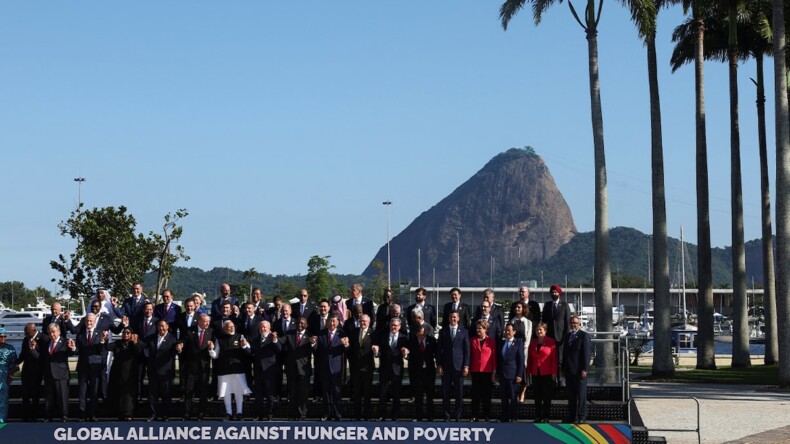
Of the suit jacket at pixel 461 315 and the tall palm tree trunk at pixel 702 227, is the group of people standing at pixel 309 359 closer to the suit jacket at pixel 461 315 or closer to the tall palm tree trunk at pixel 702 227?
the suit jacket at pixel 461 315

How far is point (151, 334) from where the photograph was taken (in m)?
20.5

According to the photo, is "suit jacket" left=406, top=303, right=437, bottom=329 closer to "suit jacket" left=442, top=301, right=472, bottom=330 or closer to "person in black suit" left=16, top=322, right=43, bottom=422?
"suit jacket" left=442, top=301, right=472, bottom=330

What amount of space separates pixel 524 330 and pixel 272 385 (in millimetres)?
4621

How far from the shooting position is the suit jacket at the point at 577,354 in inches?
766

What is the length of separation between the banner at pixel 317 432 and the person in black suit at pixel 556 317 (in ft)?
6.27

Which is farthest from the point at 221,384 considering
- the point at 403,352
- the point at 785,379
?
the point at 785,379

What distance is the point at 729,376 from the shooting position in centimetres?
3841

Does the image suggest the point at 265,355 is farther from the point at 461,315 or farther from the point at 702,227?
the point at 702,227

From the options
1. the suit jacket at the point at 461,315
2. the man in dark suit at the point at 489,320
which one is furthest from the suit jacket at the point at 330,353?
the man in dark suit at the point at 489,320

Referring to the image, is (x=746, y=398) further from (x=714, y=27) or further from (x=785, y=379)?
(x=714, y=27)

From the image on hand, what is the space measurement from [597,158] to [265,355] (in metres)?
17.6

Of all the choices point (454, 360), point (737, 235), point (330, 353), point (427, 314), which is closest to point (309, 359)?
point (330, 353)

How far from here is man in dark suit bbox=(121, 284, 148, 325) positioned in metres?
20.9

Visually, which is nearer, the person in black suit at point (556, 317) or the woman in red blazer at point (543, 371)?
the woman in red blazer at point (543, 371)
